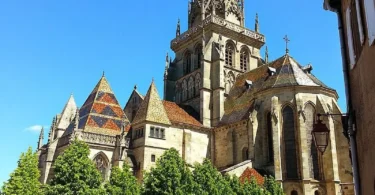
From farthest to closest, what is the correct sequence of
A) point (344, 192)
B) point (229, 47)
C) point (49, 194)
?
1. point (229, 47)
2. point (344, 192)
3. point (49, 194)

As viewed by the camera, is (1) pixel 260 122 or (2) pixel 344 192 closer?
(2) pixel 344 192

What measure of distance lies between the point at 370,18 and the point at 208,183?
1628 centimetres

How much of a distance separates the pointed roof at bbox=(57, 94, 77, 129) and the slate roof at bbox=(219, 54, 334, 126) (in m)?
15.3

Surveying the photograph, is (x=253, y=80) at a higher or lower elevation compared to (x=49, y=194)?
higher

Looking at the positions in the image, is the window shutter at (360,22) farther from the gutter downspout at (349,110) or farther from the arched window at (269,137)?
the arched window at (269,137)

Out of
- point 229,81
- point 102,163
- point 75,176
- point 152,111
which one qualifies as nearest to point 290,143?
point 152,111

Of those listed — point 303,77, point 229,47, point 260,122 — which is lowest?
point 260,122

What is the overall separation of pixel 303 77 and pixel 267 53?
576 inches

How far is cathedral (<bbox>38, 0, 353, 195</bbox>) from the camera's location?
29422 mm

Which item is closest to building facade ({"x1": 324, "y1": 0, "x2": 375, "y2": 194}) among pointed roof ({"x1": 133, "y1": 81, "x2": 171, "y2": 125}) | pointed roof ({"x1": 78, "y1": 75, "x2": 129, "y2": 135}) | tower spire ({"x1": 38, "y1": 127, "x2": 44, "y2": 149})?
pointed roof ({"x1": 133, "y1": 81, "x2": 171, "y2": 125})

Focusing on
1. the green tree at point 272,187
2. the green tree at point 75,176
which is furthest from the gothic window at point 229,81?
the green tree at point 75,176

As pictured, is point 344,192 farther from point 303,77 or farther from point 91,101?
point 91,101

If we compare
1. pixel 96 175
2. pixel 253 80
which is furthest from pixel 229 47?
pixel 96 175

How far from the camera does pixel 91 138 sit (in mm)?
29828
